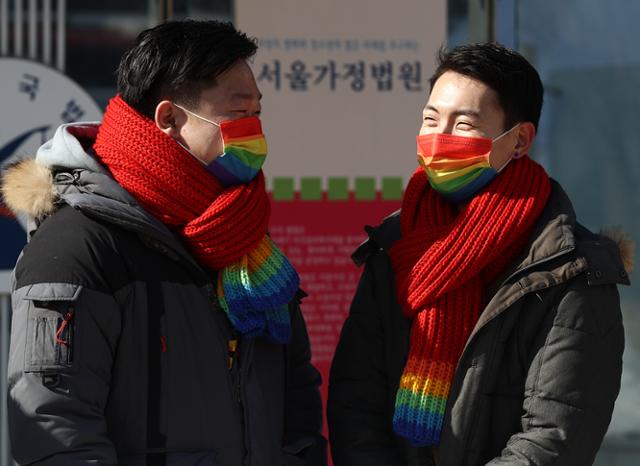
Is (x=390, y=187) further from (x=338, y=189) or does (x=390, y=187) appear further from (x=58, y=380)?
(x=58, y=380)

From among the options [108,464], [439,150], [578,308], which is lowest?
[108,464]

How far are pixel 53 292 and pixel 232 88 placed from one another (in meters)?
0.66

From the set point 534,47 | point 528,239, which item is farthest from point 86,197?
point 534,47

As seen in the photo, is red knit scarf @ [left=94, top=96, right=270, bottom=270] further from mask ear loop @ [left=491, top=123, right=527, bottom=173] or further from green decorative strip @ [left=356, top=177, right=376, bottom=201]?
green decorative strip @ [left=356, top=177, right=376, bottom=201]

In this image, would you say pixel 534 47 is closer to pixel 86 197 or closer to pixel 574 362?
pixel 574 362

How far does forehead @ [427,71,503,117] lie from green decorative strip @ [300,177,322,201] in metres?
1.80

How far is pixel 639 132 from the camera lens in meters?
4.65

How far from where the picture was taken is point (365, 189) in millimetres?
4418

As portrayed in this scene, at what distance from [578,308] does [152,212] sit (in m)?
1.00

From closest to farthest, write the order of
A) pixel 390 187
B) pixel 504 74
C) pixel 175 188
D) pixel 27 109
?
pixel 175 188, pixel 504 74, pixel 27 109, pixel 390 187

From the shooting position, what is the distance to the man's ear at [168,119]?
244 cm

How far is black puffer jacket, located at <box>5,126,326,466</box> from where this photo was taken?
7.10 feet

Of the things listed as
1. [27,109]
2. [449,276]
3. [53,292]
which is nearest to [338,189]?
[27,109]

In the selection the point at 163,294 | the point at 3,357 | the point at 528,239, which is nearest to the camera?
the point at 163,294
